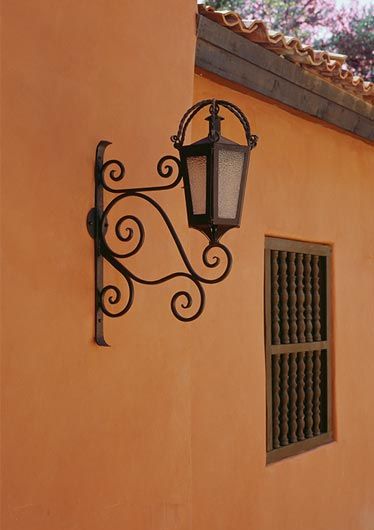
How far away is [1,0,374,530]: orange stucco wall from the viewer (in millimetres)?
2955

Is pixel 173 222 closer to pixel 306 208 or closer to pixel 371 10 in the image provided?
pixel 306 208

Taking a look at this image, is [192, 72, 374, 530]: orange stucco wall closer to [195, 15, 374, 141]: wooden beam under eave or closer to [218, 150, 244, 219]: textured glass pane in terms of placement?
[195, 15, 374, 141]: wooden beam under eave

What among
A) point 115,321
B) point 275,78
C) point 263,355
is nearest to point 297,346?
point 263,355

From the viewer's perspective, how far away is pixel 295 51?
201 inches

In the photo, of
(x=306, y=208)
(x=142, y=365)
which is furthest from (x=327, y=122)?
(x=142, y=365)

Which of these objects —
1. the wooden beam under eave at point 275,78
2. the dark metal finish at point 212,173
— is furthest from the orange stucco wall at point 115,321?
the dark metal finish at point 212,173

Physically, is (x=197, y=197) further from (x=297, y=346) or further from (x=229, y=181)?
(x=297, y=346)

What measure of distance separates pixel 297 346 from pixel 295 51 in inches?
69.2

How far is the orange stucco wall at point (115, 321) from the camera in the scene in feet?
9.70

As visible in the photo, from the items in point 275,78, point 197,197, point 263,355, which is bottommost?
point 263,355

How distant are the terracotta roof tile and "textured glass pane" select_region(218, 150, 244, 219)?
4.43ft

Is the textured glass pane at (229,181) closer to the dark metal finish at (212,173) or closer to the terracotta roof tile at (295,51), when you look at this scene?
the dark metal finish at (212,173)

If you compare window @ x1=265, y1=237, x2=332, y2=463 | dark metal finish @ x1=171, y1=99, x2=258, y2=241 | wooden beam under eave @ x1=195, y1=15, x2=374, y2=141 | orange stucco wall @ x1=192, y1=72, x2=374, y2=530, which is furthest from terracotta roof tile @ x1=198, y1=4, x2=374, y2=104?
dark metal finish @ x1=171, y1=99, x2=258, y2=241

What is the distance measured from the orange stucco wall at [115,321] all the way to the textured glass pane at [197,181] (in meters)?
0.33
